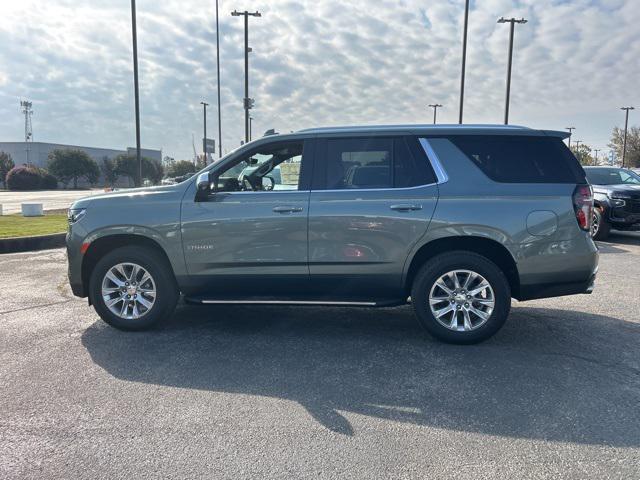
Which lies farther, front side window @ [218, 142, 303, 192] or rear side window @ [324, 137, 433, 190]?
front side window @ [218, 142, 303, 192]

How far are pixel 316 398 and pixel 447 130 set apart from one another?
8.97 ft

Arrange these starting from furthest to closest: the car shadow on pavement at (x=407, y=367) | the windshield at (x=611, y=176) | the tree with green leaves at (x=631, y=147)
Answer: the tree with green leaves at (x=631, y=147)
the windshield at (x=611, y=176)
the car shadow on pavement at (x=407, y=367)

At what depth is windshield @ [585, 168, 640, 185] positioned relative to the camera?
40.5ft

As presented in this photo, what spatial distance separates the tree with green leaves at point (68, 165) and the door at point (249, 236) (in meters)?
64.3

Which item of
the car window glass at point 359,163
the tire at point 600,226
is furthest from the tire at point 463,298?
the tire at point 600,226

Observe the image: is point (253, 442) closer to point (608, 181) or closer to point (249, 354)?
point (249, 354)

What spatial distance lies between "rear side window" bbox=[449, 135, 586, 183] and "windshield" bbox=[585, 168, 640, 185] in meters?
8.96

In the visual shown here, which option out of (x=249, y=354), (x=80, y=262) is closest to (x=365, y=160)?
(x=249, y=354)

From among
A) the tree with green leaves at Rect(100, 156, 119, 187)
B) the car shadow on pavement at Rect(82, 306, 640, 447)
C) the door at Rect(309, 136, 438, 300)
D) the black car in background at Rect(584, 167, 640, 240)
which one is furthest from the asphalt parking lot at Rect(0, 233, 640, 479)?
the tree with green leaves at Rect(100, 156, 119, 187)

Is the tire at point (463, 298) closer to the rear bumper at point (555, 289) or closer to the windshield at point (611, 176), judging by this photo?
the rear bumper at point (555, 289)

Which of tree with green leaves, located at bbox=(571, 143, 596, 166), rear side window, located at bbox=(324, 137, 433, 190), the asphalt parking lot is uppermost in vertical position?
tree with green leaves, located at bbox=(571, 143, 596, 166)

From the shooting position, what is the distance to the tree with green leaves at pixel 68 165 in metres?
61.1

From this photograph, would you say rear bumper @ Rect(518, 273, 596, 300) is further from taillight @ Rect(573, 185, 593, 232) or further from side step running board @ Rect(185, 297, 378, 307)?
side step running board @ Rect(185, 297, 378, 307)

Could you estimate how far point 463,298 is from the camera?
4.57m
